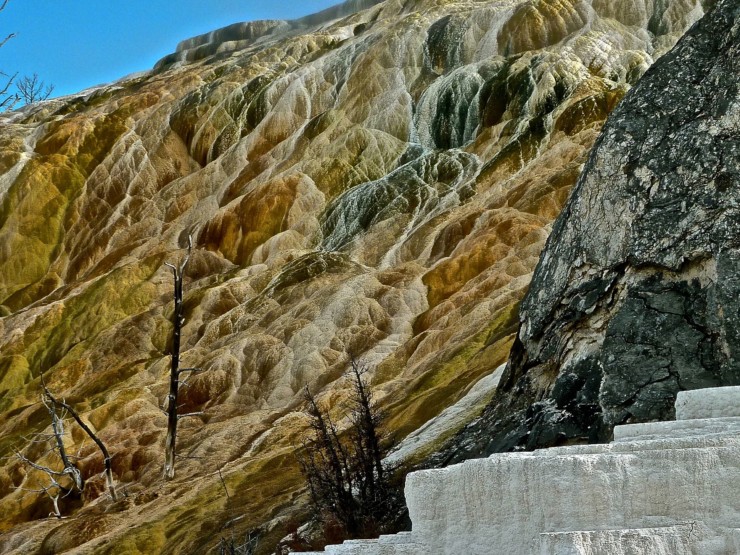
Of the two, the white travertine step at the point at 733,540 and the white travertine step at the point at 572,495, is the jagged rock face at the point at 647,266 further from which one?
the white travertine step at the point at 733,540

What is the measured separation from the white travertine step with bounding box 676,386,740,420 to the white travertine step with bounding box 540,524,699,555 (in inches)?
129

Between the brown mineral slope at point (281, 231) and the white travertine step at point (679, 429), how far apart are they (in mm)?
19976

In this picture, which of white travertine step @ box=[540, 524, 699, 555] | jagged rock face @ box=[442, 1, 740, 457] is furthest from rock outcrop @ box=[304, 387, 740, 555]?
jagged rock face @ box=[442, 1, 740, 457]

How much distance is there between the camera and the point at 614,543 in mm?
8883

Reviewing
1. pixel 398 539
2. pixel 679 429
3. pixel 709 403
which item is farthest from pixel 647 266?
pixel 398 539

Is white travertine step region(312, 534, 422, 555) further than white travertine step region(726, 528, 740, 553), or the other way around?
white travertine step region(312, 534, 422, 555)

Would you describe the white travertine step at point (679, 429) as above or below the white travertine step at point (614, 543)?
above

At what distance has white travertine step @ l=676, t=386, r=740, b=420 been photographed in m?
12.1

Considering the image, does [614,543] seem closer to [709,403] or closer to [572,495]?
[572,495]

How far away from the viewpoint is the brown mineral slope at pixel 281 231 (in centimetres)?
4297

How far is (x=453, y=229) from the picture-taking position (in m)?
57.6

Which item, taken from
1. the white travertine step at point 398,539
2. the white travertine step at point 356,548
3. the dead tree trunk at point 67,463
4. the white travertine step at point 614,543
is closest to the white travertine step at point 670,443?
the white travertine step at point 614,543

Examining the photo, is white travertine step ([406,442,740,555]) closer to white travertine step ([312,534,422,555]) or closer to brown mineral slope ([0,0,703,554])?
white travertine step ([312,534,422,555])

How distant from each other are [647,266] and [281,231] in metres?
49.7
